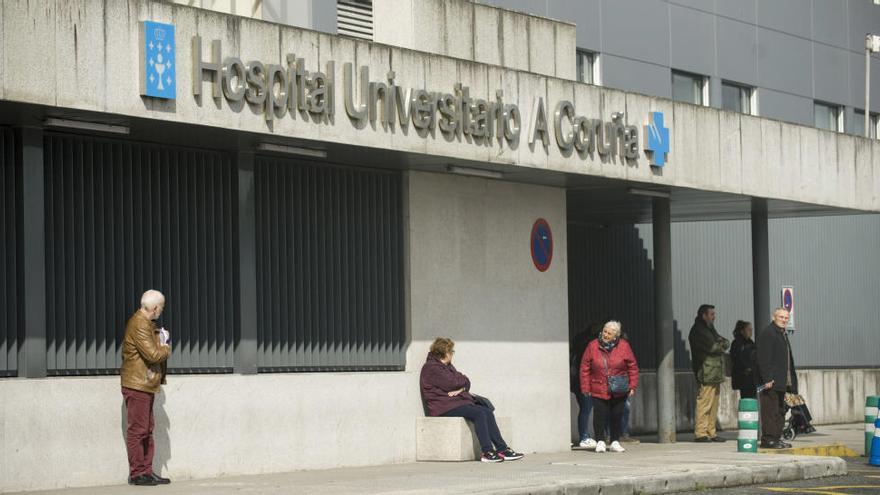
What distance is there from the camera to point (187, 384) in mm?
14391

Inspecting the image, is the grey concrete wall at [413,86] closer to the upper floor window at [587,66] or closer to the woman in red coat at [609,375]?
the woman in red coat at [609,375]

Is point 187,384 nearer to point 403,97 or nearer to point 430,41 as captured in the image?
point 403,97

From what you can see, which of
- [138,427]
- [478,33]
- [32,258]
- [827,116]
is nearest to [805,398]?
[827,116]

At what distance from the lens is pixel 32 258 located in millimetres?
13289

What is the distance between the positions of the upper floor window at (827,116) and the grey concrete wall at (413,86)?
26.7 feet

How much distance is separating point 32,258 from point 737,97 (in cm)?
1823

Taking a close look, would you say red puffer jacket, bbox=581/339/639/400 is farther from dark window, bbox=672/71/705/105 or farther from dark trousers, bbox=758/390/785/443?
A: dark window, bbox=672/71/705/105

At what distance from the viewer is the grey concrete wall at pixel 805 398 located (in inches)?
904

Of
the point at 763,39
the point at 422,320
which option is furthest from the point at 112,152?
the point at 763,39

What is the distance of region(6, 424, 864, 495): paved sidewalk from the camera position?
13000 mm

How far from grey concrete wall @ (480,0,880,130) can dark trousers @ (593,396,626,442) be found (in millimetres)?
7274

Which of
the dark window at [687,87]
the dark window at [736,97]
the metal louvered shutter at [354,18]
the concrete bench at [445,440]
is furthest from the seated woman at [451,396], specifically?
the dark window at [736,97]

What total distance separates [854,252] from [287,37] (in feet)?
60.1

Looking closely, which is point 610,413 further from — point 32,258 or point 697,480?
point 32,258
